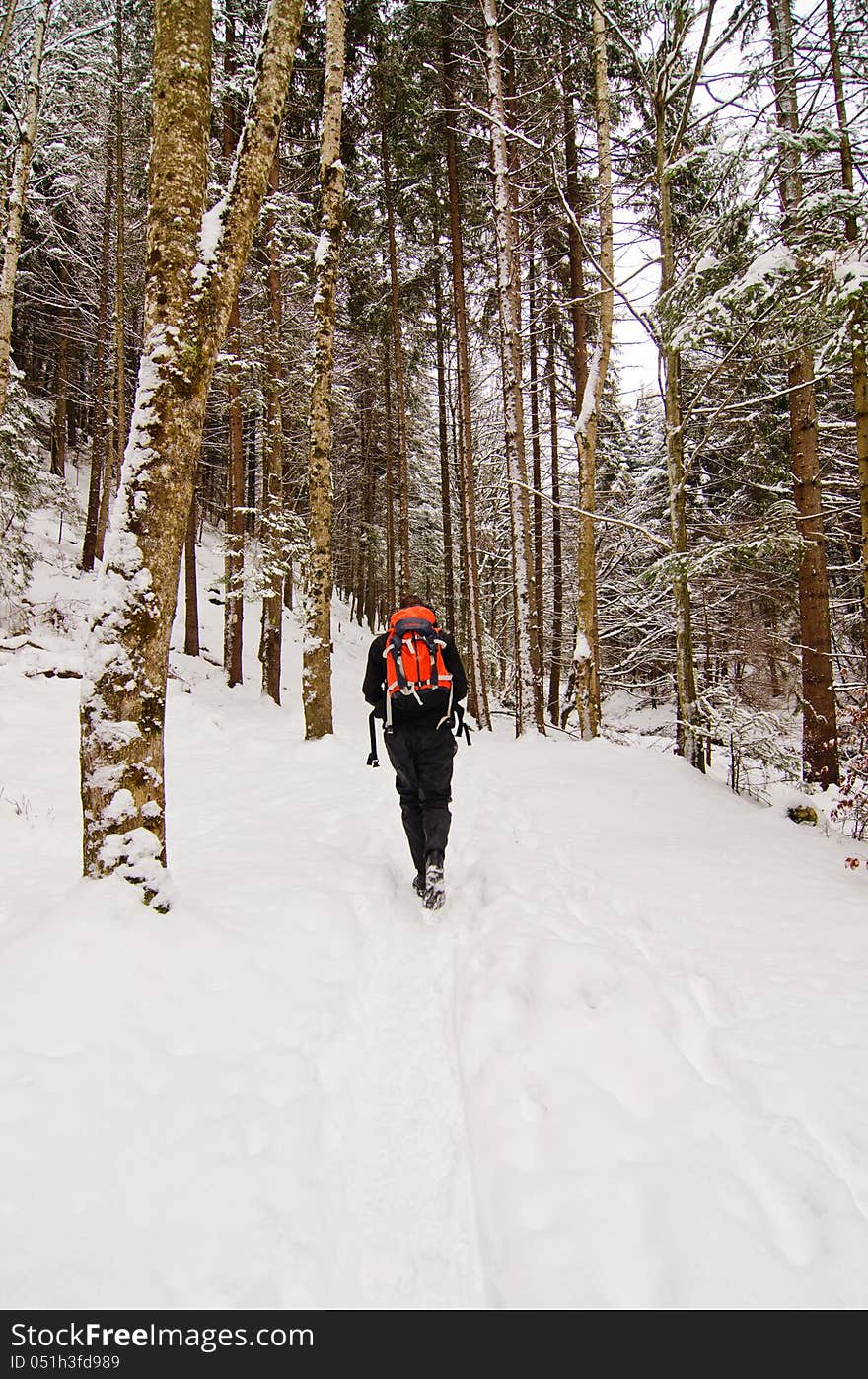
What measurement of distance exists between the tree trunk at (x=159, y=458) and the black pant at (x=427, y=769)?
175cm

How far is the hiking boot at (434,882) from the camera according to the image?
4.36 m

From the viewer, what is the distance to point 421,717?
15.2 feet

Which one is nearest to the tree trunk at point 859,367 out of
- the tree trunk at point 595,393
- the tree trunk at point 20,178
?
the tree trunk at point 595,393

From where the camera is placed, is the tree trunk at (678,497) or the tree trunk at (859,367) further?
the tree trunk at (678,497)

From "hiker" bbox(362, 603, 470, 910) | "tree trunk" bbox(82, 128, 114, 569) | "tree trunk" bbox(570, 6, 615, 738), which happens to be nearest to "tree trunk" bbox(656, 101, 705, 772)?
"tree trunk" bbox(570, 6, 615, 738)

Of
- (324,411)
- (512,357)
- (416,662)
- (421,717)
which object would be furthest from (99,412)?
(421,717)

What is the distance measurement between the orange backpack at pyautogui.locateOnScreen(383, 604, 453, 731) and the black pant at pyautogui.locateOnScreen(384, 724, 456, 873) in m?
0.15

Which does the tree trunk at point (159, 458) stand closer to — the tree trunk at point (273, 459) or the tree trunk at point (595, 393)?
the tree trunk at point (595, 393)

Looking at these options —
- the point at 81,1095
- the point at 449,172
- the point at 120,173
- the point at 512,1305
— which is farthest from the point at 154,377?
the point at 120,173

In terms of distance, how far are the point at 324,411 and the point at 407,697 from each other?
635 cm

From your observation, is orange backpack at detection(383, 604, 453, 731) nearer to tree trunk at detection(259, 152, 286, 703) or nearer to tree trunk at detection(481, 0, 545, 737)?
tree trunk at detection(481, 0, 545, 737)

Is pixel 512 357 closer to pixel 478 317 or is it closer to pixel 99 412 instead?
pixel 478 317

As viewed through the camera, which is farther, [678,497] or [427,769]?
[678,497]
